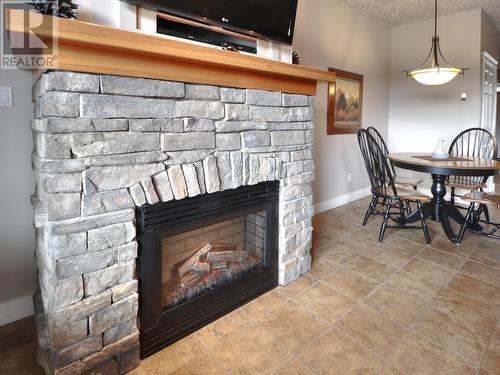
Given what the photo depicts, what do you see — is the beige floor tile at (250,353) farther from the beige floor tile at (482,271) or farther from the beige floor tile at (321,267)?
the beige floor tile at (482,271)

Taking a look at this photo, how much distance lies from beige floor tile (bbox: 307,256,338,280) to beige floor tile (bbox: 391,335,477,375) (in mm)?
758

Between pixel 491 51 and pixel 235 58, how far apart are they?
5024 mm

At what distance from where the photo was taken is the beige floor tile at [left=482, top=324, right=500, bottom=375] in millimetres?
1396

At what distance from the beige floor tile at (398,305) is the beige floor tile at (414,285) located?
2.0 inches

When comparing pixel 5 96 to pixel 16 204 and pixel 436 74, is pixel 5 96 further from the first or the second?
pixel 436 74

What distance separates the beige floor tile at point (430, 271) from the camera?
218 centimetres

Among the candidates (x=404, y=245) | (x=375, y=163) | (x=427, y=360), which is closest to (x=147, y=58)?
(x=427, y=360)

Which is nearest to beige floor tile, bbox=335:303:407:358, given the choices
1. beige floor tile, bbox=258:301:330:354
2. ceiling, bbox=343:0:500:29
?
beige floor tile, bbox=258:301:330:354

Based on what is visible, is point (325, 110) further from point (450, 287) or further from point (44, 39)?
point (44, 39)

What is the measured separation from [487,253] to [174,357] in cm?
266

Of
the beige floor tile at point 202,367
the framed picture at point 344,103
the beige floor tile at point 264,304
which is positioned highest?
the framed picture at point 344,103

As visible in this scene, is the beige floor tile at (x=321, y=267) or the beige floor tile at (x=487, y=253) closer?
the beige floor tile at (x=321, y=267)

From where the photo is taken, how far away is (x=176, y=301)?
1.65 meters

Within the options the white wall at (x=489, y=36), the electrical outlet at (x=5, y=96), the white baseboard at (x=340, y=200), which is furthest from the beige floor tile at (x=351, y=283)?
the white wall at (x=489, y=36)
